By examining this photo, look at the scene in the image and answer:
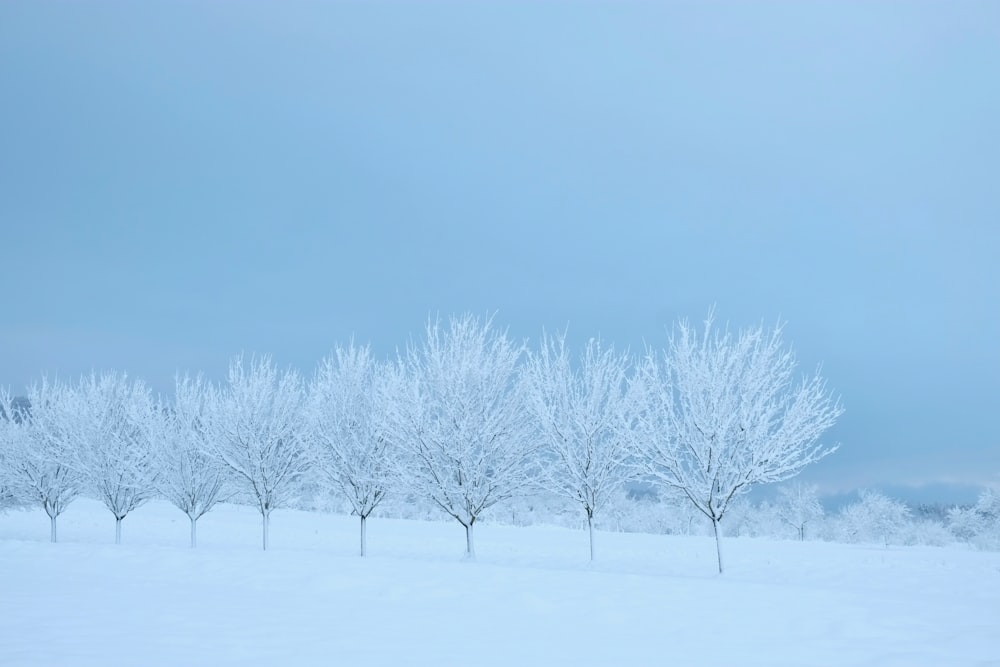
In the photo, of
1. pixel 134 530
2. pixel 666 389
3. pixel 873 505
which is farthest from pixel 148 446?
pixel 873 505

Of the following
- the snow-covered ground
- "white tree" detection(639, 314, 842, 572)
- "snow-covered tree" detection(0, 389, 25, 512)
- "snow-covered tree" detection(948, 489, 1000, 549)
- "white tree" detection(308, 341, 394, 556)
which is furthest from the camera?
"snow-covered tree" detection(948, 489, 1000, 549)

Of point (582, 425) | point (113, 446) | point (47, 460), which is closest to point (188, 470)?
point (113, 446)

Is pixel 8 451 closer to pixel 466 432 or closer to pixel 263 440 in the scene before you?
pixel 263 440

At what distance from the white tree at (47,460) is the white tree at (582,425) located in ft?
67.0

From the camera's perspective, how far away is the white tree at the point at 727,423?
15734mm

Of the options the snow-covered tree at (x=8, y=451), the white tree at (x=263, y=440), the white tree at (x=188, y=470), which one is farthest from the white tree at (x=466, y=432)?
the snow-covered tree at (x=8, y=451)

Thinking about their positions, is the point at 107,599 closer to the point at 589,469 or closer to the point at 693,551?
the point at 589,469

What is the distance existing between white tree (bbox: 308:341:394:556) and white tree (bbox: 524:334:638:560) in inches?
173

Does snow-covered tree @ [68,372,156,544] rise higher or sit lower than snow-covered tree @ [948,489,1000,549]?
higher

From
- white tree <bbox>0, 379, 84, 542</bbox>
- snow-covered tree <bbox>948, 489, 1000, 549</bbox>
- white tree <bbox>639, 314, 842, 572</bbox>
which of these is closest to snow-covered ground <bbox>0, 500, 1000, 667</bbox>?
white tree <bbox>639, 314, 842, 572</bbox>

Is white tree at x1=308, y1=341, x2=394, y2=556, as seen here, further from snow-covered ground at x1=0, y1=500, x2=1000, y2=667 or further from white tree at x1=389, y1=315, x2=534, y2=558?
snow-covered ground at x1=0, y1=500, x2=1000, y2=667

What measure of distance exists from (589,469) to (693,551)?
11331 mm

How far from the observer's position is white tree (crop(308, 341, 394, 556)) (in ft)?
69.0

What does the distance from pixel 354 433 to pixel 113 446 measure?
1189 cm
